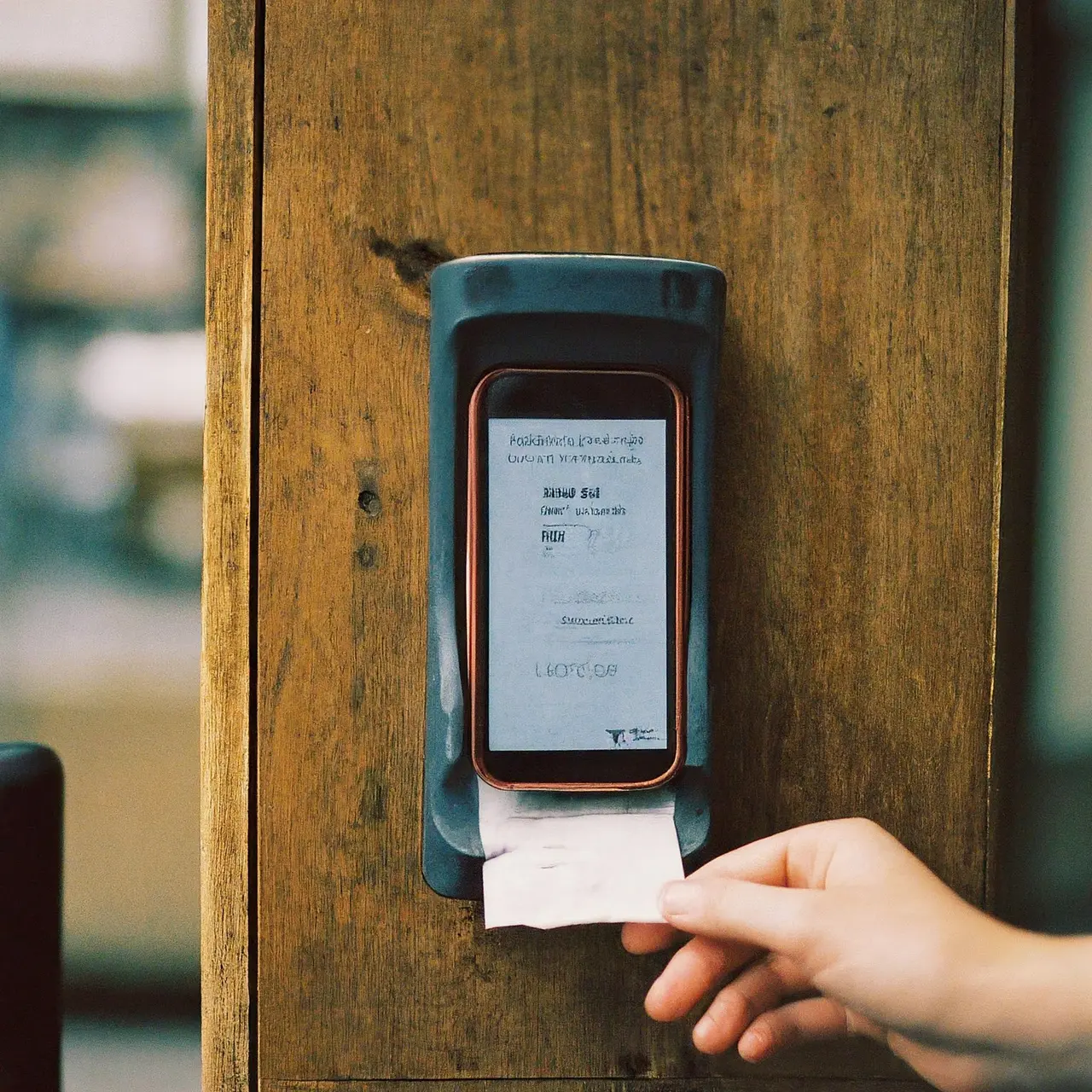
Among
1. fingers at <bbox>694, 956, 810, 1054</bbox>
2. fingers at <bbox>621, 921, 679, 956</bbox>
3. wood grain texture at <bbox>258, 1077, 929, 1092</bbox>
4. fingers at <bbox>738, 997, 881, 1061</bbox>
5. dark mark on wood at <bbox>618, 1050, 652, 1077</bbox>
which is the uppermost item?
fingers at <bbox>621, 921, 679, 956</bbox>

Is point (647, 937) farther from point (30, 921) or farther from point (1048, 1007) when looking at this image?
point (30, 921)

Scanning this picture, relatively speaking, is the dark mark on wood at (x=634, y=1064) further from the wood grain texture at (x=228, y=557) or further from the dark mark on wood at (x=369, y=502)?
the dark mark on wood at (x=369, y=502)

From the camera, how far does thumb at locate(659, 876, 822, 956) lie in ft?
1.49

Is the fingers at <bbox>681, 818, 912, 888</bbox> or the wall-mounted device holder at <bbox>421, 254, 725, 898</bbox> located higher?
the wall-mounted device holder at <bbox>421, 254, 725, 898</bbox>

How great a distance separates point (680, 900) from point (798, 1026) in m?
0.13

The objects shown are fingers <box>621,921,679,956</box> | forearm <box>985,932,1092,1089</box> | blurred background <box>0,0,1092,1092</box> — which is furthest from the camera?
blurred background <box>0,0,1092,1092</box>

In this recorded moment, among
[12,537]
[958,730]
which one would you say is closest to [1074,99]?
[958,730]

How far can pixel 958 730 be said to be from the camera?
→ 0.63m

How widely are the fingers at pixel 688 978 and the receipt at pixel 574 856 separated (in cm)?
3

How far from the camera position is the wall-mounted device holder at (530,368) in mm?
555

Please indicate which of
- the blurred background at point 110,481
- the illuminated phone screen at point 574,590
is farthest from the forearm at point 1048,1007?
the blurred background at point 110,481

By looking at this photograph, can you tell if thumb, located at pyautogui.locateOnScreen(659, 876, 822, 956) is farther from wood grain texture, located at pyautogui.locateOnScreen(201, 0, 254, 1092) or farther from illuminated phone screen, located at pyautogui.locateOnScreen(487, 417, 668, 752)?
wood grain texture, located at pyautogui.locateOnScreen(201, 0, 254, 1092)

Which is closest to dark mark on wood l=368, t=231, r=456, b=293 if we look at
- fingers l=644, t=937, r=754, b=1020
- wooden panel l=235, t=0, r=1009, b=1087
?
wooden panel l=235, t=0, r=1009, b=1087

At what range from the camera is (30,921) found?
0.47 meters
